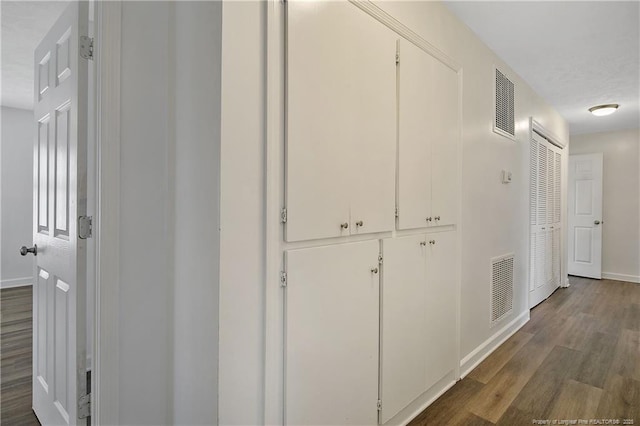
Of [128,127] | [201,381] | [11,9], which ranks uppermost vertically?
[11,9]

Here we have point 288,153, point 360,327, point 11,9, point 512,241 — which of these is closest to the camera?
point 288,153

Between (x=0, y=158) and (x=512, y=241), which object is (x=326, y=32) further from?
(x=0, y=158)

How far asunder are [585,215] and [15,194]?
8780mm

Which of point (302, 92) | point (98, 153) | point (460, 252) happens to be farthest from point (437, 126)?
point (98, 153)

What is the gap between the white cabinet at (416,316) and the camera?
1651 millimetres

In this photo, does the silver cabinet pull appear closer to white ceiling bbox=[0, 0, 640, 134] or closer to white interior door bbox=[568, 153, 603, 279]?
white ceiling bbox=[0, 0, 640, 134]

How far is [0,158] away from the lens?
4.31 meters

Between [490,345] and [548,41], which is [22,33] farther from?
[490,345]

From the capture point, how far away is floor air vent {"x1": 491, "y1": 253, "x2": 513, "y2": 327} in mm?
2777

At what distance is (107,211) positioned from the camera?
1217mm

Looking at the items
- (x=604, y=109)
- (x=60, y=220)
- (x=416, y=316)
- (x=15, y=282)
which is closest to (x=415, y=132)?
(x=416, y=316)

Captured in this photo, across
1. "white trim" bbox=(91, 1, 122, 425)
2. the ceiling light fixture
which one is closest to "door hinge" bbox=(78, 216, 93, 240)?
"white trim" bbox=(91, 1, 122, 425)

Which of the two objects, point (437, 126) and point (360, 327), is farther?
point (437, 126)

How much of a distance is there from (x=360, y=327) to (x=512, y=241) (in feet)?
7.67
